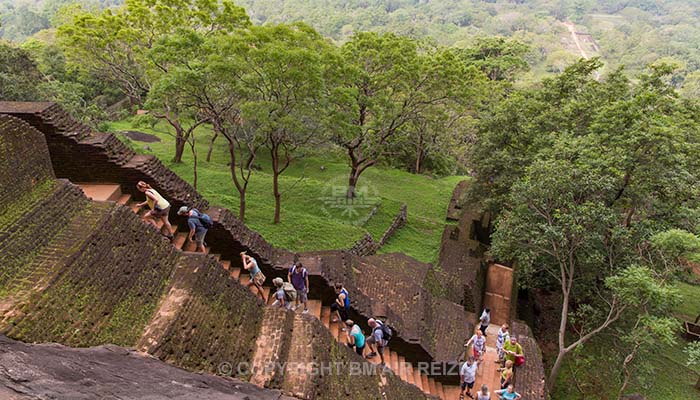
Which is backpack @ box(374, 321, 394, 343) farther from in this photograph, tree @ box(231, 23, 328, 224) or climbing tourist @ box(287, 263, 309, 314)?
tree @ box(231, 23, 328, 224)

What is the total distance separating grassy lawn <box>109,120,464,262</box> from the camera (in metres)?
16.6

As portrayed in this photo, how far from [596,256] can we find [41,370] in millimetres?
12042

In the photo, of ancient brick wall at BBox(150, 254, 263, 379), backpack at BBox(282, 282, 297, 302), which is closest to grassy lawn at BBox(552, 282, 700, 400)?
backpack at BBox(282, 282, 297, 302)

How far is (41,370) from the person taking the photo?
390cm

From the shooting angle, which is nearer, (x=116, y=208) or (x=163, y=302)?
(x=163, y=302)

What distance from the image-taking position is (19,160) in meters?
6.95

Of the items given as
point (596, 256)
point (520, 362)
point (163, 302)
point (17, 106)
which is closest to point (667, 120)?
point (596, 256)

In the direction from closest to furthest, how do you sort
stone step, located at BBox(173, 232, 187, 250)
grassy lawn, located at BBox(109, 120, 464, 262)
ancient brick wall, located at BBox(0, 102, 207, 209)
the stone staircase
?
the stone staircase < ancient brick wall, located at BBox(0, 102, 207, 209) < stone step, located at BBox(173, 232, 187, 250) < grassy lawn, located at BBox(109, 120, 464, 262)

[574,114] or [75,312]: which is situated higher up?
[574,114]

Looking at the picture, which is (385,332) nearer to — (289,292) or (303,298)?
(303,298)

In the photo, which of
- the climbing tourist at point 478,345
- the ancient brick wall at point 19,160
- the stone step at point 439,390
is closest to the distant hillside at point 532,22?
the climbing tourist at point 478,345

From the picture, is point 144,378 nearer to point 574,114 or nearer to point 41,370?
point 41,370

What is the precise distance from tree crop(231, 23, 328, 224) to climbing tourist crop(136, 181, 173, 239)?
18.9ft

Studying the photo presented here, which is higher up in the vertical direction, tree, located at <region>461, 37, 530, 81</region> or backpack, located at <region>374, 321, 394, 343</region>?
tree, located at <region>461, 37, 530, 81</region>
